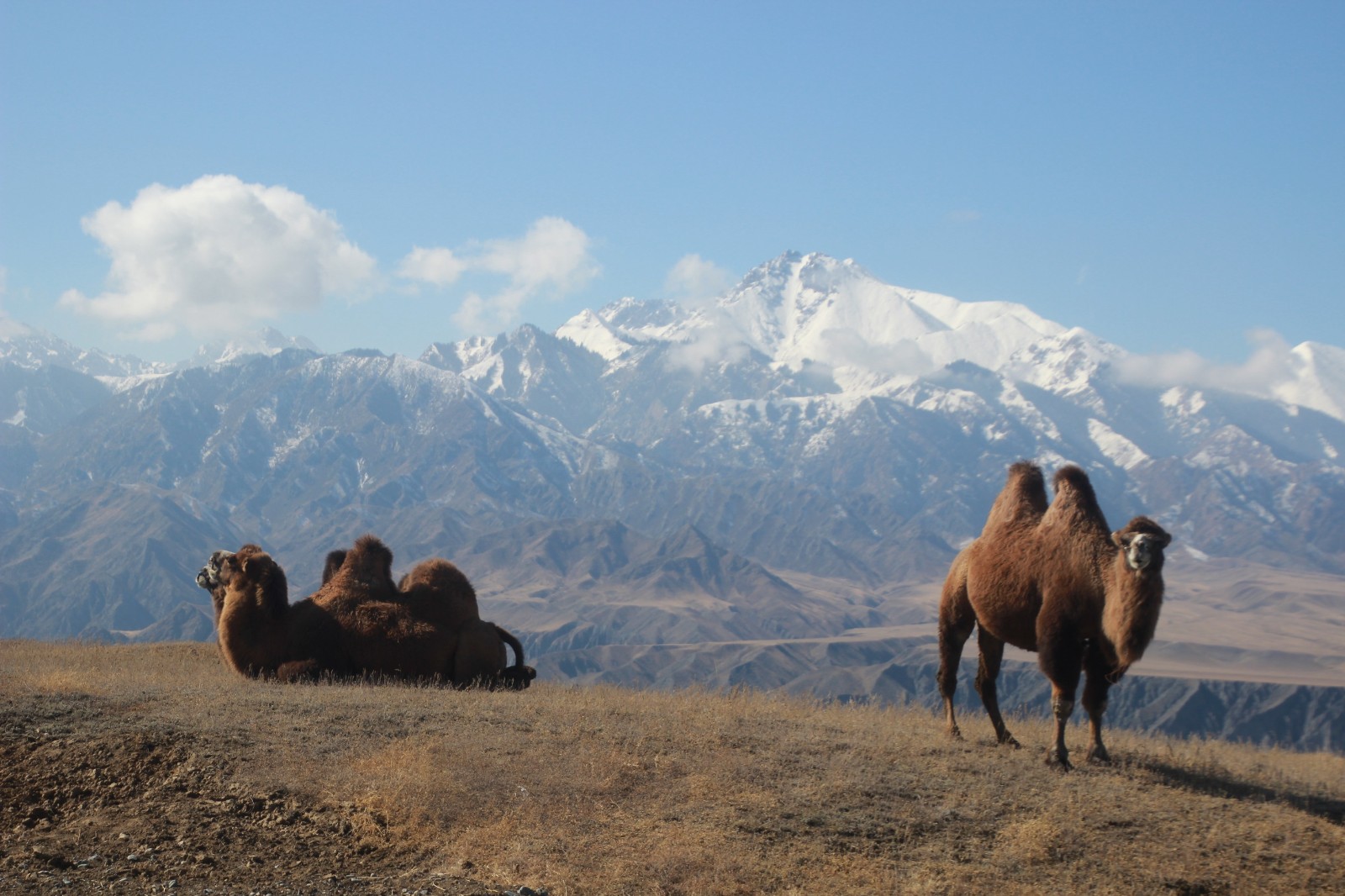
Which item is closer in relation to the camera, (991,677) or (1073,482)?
(1073,482)

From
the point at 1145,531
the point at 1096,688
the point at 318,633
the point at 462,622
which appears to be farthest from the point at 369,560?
the point at 1145,531

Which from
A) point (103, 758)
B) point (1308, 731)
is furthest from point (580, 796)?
point (1308, 731)

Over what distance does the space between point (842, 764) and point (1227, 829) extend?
377cm

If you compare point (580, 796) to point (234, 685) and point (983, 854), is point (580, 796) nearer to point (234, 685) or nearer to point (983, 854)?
point (983, 854)

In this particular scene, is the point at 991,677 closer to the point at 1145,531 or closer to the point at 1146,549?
the point at 1145,531

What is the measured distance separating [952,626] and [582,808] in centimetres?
632

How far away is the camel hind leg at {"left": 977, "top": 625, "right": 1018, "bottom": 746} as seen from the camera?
1529 cm

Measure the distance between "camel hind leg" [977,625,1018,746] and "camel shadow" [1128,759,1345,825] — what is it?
1.59 metres

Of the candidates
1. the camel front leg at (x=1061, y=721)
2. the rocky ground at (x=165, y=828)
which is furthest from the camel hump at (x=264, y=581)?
the camel front leg at (x=1061, y=721)

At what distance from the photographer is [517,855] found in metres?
10.5

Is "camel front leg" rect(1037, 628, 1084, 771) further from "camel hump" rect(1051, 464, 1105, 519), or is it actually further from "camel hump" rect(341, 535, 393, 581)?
"camel hump" rect(341, 535, 393, 581)

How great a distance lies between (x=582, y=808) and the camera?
1171 cm

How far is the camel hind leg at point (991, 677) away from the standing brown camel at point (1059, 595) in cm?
2

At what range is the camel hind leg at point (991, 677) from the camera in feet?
50.2
